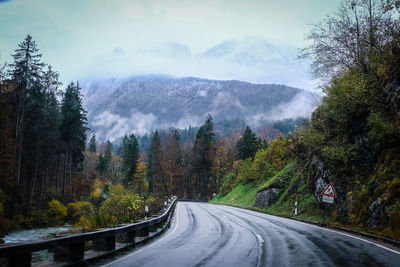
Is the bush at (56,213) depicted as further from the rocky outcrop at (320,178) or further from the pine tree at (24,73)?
the rocky outcrop at (320,178)

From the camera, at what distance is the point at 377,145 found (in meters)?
15.6

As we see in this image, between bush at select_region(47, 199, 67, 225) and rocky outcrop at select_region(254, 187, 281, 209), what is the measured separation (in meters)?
22.3

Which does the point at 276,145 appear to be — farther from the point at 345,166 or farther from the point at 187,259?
the point at 187,259

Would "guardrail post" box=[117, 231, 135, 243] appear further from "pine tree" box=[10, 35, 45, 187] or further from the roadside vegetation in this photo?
"pine tree" box=[10, 35, 45, 187]

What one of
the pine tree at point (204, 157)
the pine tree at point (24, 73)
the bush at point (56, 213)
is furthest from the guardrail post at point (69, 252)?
the pine tree at point (204, 157)

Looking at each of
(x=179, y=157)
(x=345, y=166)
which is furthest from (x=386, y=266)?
(x=179, y=157)

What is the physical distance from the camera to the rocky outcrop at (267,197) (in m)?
31.1

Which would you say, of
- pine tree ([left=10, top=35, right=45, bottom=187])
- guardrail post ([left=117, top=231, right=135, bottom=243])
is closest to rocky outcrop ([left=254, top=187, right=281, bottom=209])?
guardrail post ([left=117, top=231, right=135, bottom=243])

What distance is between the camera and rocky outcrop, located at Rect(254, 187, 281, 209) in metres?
31.1

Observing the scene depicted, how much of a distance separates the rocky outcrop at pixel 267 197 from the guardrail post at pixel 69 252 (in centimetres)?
2612

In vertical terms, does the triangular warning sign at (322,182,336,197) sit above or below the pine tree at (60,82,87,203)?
below

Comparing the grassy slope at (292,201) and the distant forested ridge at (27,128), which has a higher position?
the distant forested ridge at (27,128)

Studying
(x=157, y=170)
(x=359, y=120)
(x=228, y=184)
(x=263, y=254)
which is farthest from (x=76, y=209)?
(x=157, y=170)

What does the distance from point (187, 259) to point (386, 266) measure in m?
4.37
